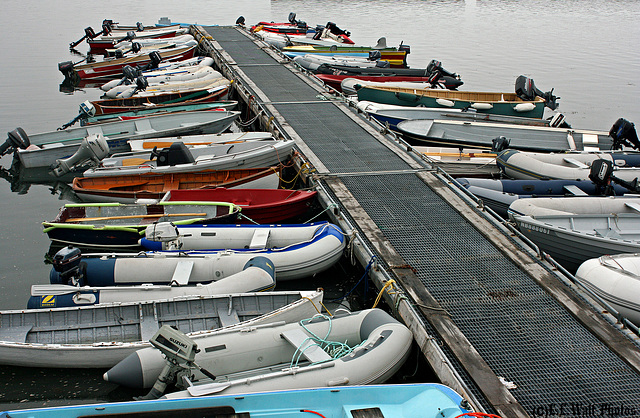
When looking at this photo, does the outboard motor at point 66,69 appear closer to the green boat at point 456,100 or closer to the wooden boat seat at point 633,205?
the green boat at point 456,100

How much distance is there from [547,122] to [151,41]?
21.8 meters

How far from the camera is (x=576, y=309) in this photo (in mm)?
7457

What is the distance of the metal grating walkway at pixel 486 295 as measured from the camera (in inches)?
245

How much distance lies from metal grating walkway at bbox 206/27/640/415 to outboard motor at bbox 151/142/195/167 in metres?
3.01

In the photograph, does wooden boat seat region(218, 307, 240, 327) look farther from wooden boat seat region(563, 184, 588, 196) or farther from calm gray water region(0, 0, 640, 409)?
wooden boat seat region(563, 184, 588, 196)

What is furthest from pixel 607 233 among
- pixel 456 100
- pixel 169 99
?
pixel 169 99

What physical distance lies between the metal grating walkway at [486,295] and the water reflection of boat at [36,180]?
676 centimetres

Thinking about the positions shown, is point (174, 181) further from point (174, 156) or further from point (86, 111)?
point (86, 111)

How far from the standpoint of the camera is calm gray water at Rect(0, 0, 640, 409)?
11.1 meters

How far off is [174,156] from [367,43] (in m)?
26.4

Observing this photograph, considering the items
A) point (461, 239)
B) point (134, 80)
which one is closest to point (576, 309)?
point (461, 239)

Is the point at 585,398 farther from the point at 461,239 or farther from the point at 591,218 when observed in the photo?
the point at 591,218

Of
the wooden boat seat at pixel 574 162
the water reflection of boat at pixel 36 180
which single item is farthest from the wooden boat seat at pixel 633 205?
the water reflection of boat at pixel 36 180

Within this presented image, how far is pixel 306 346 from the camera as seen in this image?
6.93m
